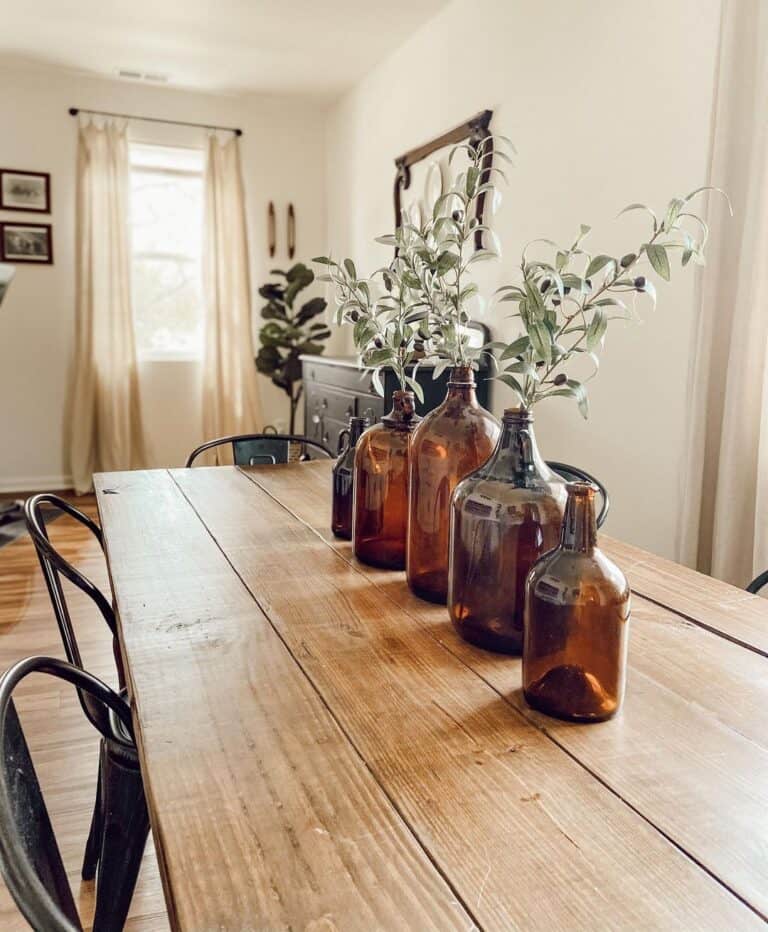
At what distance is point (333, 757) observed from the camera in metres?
0.74

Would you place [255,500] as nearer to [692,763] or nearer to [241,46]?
[692,763]

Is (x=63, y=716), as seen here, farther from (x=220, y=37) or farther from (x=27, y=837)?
(x=220, y=37)

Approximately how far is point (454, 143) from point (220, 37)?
1.59 meters

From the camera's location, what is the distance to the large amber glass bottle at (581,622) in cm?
82

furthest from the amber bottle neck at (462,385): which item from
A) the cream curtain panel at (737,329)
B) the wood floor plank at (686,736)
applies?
the cream curtain panel at (737,329)

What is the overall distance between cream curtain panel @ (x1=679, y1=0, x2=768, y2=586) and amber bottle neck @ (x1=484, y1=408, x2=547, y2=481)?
1.46 m

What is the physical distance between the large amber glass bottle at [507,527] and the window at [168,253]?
487 cm

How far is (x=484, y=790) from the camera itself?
27.3 inches

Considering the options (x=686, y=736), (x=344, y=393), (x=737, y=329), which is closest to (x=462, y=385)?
(x=686, y=736)

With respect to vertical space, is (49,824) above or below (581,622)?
below

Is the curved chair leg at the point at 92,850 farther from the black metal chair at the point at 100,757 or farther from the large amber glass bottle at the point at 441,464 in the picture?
the large amber glass bottle at the point at 441,464

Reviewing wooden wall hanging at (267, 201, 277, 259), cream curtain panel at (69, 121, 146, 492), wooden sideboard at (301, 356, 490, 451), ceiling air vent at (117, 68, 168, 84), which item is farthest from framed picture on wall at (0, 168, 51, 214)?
wooden sideboard at (301, 356, 490, 451)

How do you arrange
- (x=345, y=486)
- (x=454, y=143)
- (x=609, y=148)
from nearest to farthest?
(x=345, y=486), (x=609, y=148), (x=454, y=143)

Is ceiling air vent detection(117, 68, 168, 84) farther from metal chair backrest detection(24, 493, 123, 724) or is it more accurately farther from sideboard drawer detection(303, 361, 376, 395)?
metal chair backrest detection(24, 493, 123, 724)
